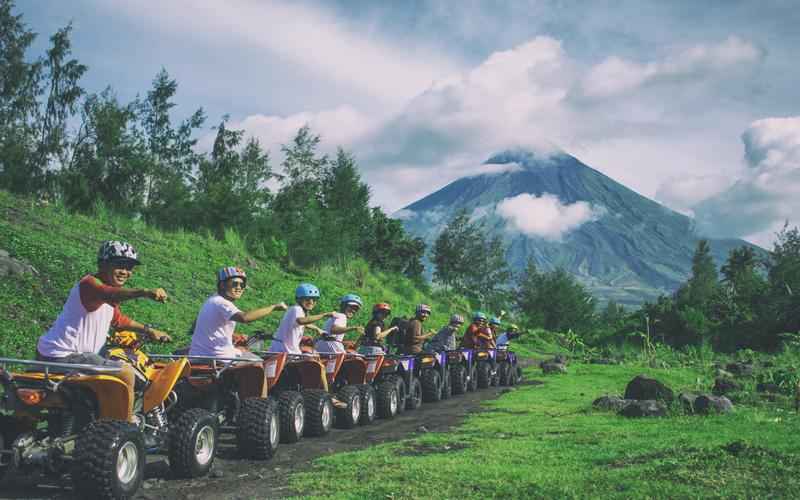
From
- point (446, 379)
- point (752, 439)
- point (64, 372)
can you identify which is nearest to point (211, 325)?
point (64, 372)

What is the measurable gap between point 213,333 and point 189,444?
157cm

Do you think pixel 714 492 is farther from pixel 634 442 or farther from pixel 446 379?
pixel 446 379

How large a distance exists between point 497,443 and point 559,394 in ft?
27.1

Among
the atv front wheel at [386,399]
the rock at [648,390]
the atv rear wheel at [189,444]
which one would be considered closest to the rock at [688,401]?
the rock at [648,390]

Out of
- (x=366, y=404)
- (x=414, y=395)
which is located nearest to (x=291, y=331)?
(x=366, y=404)

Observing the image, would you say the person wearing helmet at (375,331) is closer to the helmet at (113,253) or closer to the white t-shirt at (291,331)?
the white t-shirt at (291,331)

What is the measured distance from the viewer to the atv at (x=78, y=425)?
Answer: 216 inches

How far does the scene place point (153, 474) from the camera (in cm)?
713

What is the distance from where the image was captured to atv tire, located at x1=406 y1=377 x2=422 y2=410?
1405 centimetres

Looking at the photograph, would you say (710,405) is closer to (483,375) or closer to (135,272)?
(483,375)

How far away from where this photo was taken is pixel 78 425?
602cm

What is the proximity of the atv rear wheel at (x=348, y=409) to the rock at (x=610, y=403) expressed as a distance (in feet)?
13.9

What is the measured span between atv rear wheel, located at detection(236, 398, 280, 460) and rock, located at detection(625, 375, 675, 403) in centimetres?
722

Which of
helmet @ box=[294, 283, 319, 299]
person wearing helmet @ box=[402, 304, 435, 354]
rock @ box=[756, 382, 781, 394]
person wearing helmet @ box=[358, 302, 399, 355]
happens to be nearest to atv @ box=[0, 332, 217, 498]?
helmet @ box=[294, 283, 319, 299]
